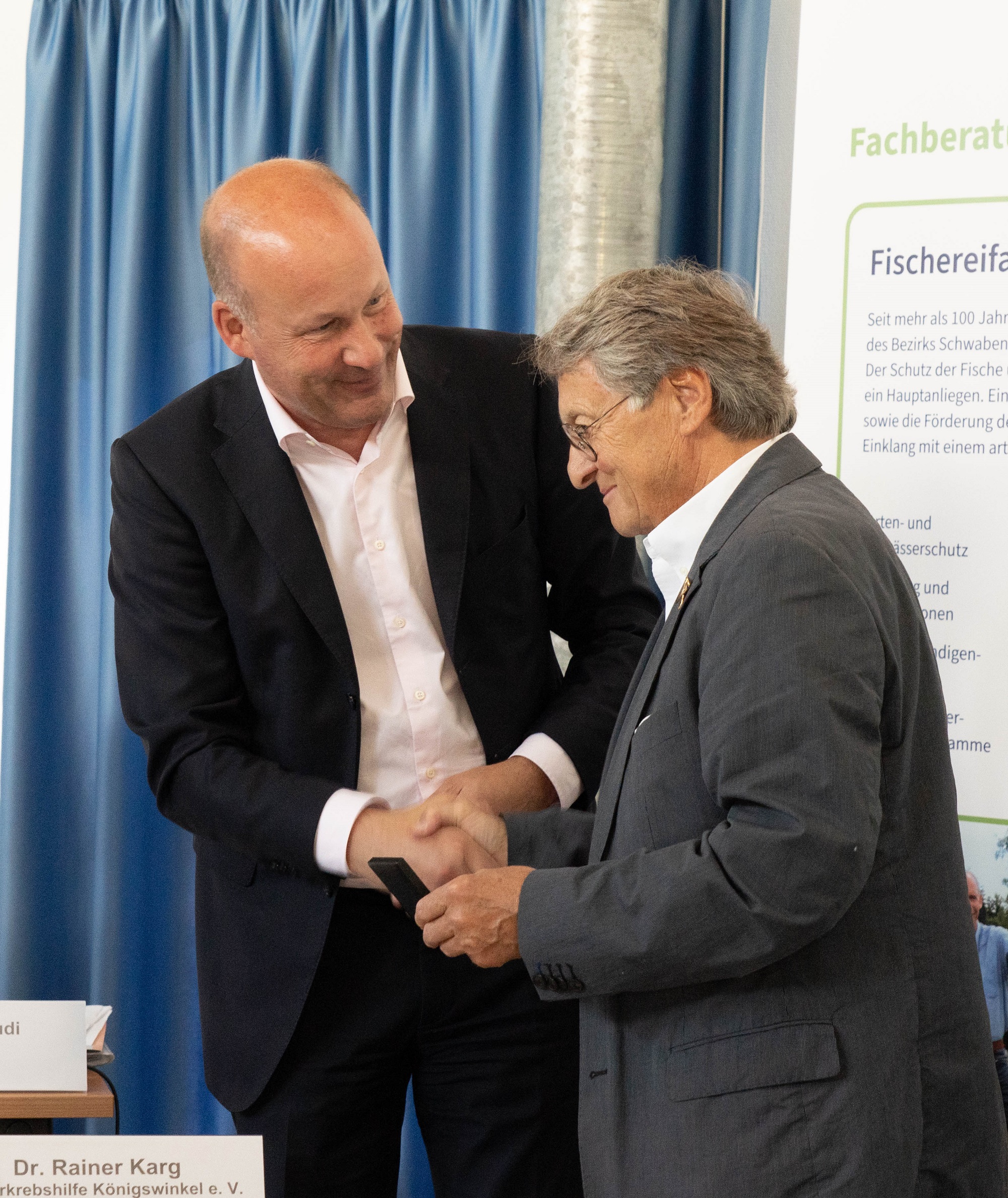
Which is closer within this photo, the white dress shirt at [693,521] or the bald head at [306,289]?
the white dress shirt at [693,521]

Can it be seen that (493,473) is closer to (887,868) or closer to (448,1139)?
(887,868)

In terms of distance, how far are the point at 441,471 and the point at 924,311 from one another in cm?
84

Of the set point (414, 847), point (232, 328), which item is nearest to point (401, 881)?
point (414, 847)

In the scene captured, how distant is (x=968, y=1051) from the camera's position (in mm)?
1340

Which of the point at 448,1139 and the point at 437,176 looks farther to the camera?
the point at 437,176

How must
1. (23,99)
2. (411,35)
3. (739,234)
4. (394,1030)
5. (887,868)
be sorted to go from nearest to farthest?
(887,868) → (394,1030) → (739,234) → (411,35) → (23,99)

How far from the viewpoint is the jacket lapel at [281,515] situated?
5.70ft

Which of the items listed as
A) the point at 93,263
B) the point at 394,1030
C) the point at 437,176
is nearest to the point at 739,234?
the point at 437,176

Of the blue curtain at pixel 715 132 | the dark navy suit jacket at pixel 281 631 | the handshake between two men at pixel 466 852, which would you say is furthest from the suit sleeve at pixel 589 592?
the blue curtain at pixel 715 132

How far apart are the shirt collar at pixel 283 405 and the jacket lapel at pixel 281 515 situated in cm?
1

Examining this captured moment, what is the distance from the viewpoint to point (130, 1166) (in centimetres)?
112

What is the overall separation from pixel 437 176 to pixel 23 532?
1.22 m

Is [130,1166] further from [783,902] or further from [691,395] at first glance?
[691,395]

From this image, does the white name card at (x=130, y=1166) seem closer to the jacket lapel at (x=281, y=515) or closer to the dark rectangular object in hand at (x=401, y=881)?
the dark rectangular object in hand at (x=401, y=881)
